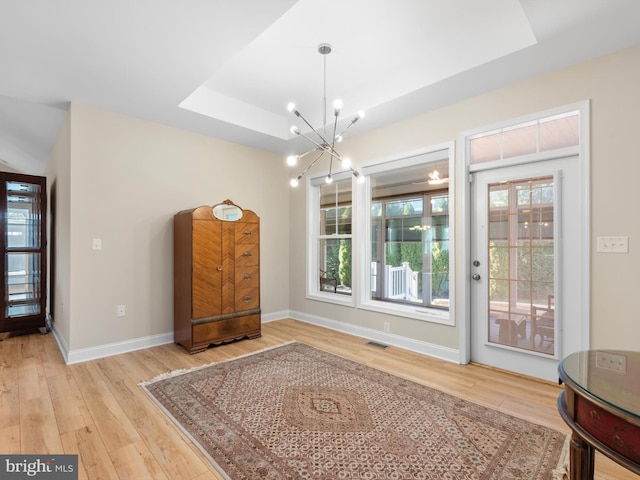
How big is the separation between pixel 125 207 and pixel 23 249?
181 cm

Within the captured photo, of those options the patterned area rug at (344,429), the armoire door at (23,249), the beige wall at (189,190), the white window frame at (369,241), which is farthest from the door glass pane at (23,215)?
the white window frame at (369,241)

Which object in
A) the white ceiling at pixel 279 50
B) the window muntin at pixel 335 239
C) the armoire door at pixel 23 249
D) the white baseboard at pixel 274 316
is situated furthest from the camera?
the white baseboard at pixel 274 316

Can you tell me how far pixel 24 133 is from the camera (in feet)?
13.9

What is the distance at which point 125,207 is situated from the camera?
3555mm

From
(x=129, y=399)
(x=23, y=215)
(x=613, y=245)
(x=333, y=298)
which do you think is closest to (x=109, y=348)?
(x=129, y=399)

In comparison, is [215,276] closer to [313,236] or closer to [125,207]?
[125,207]

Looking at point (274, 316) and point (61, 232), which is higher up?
point (61, 232)

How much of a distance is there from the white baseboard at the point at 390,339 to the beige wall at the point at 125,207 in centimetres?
193

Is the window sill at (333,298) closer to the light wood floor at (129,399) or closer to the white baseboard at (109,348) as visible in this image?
the light wood floor at (129,399)

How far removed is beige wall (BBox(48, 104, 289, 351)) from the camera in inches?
128

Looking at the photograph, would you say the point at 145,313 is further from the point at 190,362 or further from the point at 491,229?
the point at 491,229

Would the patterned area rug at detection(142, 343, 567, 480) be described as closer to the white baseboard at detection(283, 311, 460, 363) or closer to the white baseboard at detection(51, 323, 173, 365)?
the white baseboard at detection(283, 311, 460, 363)

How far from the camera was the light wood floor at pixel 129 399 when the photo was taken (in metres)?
1.77

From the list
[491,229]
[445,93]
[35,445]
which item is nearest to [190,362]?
[35,445]
